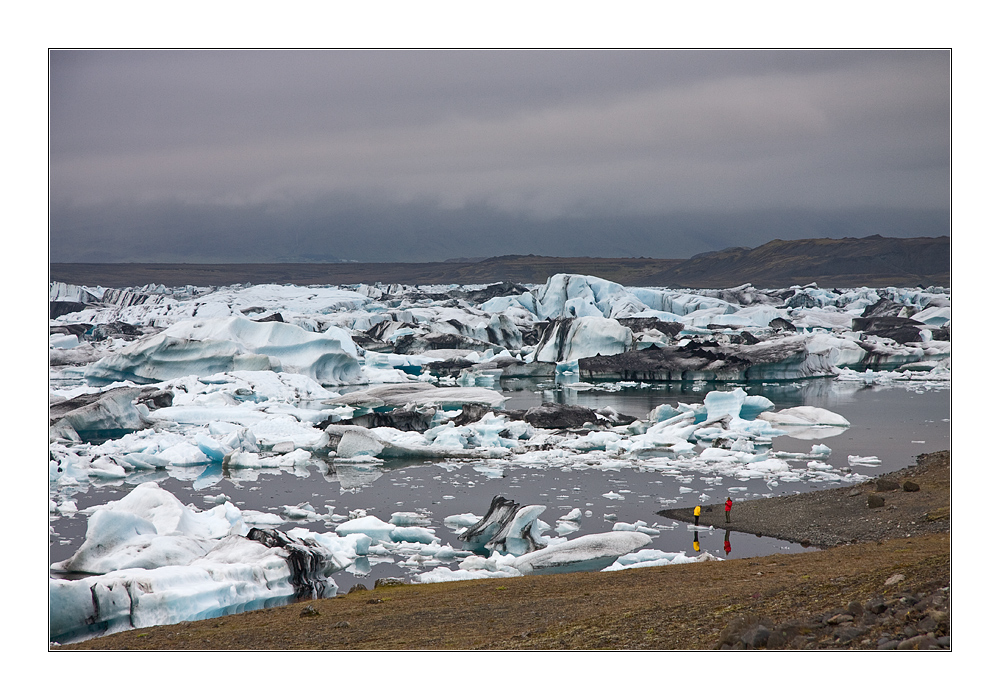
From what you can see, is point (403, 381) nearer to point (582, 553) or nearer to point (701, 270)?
point (701, 270)

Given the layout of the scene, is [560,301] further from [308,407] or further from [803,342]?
[308,407]

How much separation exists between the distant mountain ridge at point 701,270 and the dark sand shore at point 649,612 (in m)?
2.18

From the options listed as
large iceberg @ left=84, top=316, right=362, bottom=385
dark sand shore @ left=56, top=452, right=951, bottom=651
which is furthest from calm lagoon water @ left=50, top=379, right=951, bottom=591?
large iceberg @ left=84, top=316, right=362, bottom=385

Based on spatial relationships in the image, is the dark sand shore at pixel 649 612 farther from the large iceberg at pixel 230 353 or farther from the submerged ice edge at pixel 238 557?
the large iceberg at pixel 230 353

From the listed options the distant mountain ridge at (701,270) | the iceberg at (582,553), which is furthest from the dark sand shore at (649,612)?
the distant mountain ridge at (701,270)

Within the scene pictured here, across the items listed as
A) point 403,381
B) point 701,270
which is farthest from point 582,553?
point 701,270

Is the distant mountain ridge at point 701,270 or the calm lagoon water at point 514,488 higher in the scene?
the distant mountain ridge at point 701,270

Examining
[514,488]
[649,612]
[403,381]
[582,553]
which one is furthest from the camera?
[403,381]

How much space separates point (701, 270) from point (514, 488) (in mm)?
10726

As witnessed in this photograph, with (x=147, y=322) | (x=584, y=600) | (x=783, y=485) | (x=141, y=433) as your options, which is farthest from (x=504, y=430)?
(x=147, y=322)

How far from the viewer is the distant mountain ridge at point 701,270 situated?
8.38 metres

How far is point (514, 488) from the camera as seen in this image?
953 cm

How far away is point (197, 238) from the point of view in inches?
363

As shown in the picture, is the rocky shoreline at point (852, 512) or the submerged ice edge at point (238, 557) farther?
the rocky shoreline at point (852, 512)
